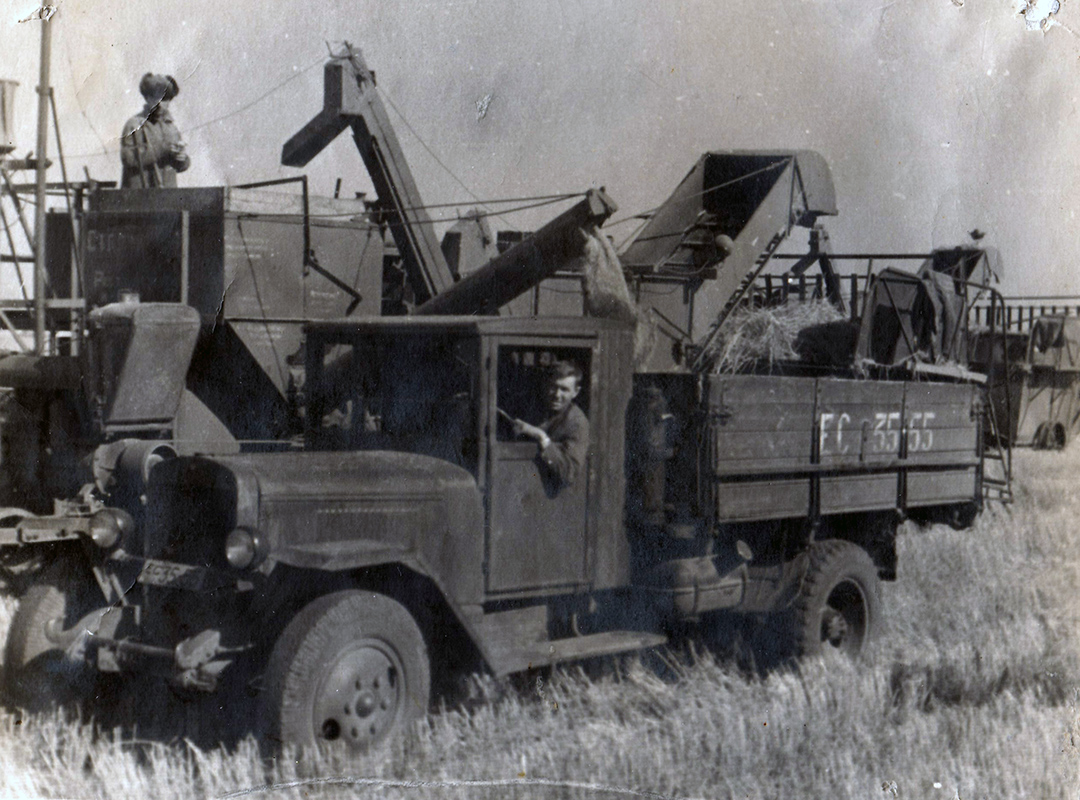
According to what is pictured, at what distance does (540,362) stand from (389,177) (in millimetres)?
5254

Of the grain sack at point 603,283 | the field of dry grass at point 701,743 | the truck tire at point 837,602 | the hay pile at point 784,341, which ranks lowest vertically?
the field of dry grass at point 701,743

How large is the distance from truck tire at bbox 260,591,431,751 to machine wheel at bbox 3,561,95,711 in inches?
59.1

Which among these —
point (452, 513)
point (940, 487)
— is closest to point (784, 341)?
point (940, 487)

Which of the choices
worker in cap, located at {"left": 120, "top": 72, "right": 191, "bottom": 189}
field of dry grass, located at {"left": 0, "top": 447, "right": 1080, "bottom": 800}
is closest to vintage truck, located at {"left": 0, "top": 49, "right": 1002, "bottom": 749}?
field of dry grass, located at {"left": 0, "top": 447, "right": 1080, "bottom": 800}

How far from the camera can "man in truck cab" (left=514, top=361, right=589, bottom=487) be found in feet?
19.5

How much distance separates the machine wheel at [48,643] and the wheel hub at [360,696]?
60.3 inches

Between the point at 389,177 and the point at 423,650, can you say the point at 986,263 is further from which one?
the point at 423,650

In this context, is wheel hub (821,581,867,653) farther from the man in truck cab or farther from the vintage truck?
the man in truck cab

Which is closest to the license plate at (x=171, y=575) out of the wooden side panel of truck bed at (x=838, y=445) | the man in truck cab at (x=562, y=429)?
the man in truck cab at (x=562, y=429)

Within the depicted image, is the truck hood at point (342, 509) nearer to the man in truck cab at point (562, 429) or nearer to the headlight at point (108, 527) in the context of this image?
the headlight at point (108, 527)

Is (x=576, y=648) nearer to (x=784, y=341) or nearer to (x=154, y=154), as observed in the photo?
(x=784, y=341)

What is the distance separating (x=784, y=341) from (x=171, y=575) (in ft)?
15.5

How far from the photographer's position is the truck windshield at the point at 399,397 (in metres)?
5.83

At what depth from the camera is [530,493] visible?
5945 mm
